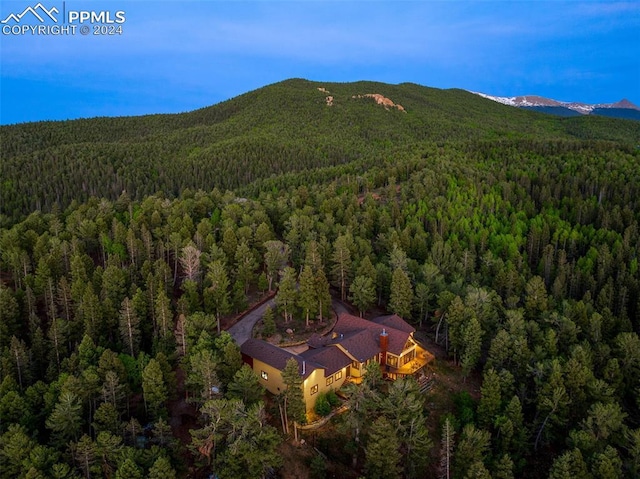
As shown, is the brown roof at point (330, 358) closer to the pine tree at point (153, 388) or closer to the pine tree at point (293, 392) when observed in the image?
the pine tree at point (293, 392)

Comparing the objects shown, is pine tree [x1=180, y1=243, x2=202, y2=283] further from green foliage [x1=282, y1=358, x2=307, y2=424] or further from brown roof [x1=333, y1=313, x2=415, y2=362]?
green foliage [x1=282, y1=358, x2=307, y2=424]

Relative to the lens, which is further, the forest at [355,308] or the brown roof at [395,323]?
the brown roof at [395,323]

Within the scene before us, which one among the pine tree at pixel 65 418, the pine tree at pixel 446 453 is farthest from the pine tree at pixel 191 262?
the pine tree at pixel 446 453

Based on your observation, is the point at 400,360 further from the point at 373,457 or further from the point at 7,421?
the point at 7,421

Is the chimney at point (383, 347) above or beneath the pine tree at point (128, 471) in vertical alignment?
above

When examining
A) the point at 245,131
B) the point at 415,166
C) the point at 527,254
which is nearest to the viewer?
the point at 527,254

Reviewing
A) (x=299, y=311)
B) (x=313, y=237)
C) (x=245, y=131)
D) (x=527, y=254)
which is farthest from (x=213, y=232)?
(x=245, y=131)

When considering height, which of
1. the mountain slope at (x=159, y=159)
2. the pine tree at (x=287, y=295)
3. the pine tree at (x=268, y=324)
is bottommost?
the pine tree at (x=268, y=324)
